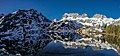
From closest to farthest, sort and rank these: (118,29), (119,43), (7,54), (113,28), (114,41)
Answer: (119,43) < (114,41) < (118,29) < (113,28) < (7,54)

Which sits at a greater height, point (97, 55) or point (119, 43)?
point (97, 55)

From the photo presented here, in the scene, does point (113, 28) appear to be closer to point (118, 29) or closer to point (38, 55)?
point (118, 29)

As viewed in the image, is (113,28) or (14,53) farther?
(14,53)

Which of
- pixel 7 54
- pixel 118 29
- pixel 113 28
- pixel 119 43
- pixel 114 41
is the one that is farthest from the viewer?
pixel 7 54

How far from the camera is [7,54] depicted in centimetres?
19312

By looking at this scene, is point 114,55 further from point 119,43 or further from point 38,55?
point 119,43

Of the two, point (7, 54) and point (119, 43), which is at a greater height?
point (7, 54)

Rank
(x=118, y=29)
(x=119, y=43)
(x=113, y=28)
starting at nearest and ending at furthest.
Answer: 1. (x=119, y=43)
2. (x=118, y=29)
3. (x=113, y=28)

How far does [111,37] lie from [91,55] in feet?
180

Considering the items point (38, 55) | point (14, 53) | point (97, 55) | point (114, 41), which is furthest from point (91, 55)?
point (114, 41)

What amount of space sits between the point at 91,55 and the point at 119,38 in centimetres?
7024

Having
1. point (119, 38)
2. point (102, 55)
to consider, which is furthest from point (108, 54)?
point (119, 38)

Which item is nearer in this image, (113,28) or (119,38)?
(119,38)

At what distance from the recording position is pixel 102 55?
655ft
